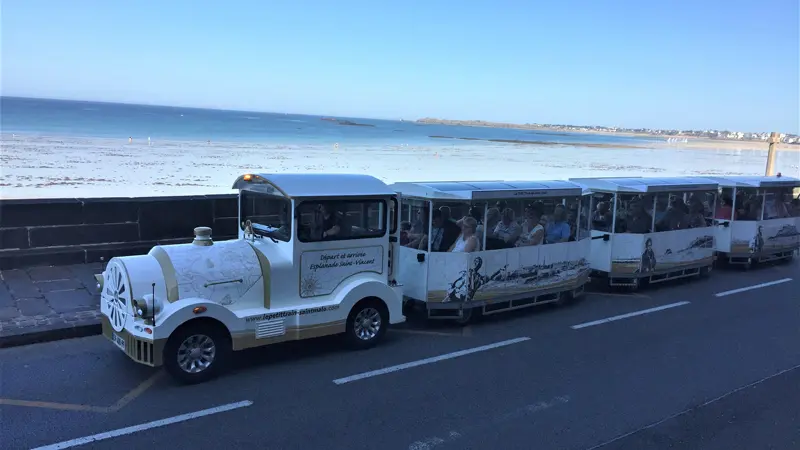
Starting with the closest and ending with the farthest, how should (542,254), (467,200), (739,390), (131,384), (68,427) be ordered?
1. (68,427)
2. (131,384)
3. (739,390)
4. (467,200)
5. (542,254)

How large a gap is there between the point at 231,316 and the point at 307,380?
1069mm

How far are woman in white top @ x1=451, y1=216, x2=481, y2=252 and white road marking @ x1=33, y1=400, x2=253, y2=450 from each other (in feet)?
13.7

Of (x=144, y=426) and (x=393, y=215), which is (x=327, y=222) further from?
(x=144, y=426)

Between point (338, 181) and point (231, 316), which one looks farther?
point (338, 181)

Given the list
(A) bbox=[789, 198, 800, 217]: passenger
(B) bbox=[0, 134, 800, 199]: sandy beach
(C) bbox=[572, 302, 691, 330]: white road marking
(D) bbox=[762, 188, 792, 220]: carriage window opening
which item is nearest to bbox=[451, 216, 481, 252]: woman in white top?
(C) bbox=[572, 302, 691, 330]: white road marking

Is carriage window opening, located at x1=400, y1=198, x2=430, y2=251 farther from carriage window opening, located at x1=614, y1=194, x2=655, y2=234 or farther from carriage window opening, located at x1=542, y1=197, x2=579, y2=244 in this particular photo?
carriage window opening, located at x1=614, y1=194, x2=655, y2=234

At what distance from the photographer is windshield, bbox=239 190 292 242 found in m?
7.67

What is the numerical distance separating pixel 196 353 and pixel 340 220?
7.44 ft

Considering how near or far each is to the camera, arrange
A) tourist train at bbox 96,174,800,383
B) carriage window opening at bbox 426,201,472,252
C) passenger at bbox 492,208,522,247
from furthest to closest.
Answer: passenger at bbox 492,208,522,247 → carriage window opening at bbox 426,201,472,252 → tourist train at bbox 96,174,800,383

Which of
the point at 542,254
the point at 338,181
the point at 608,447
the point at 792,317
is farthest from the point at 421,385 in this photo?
the point at 792,317

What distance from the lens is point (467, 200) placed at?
9336 mm

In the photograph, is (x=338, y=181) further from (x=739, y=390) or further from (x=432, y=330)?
(x=739, y=390)

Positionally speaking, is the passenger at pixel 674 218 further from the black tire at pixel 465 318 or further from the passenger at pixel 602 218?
the black tire at pixel 465 318

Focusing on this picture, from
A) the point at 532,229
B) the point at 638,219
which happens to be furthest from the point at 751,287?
the point at 532,229
